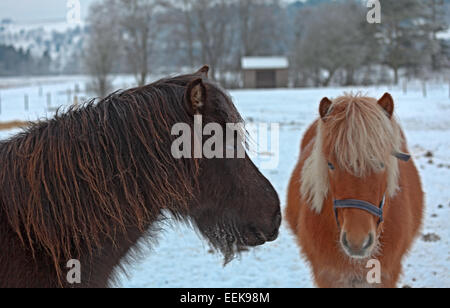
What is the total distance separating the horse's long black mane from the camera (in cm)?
158

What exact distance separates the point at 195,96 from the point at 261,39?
170 feet

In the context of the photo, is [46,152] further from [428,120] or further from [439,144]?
[428,120]

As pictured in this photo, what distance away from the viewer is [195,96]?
1.63 metres

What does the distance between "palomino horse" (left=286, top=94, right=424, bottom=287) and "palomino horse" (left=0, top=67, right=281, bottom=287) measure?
2.65 feet

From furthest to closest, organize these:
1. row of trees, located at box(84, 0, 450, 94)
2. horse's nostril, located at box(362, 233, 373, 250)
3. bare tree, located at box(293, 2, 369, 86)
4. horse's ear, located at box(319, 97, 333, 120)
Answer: bare tree, located at box(293, 2, 369, 86) → row of trees, located at box(84, 0, 450, 94) → horse's ear, located at box(319, 97, 333, 120) → horse's nostril, located at box(362, 233, 373, 250)

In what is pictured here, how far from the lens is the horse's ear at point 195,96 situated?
1598 mm

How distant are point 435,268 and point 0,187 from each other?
15.2 feet

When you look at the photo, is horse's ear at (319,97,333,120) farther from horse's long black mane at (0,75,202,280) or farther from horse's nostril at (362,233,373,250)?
horse's long black mane at (0,75,202,280)

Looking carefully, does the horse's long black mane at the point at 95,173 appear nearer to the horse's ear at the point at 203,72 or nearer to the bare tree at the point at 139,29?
the horse's ear at the point at 203,72

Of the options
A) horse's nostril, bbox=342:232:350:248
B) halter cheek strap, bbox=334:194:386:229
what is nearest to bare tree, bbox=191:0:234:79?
halter cheek strap, bbox=334:194:386:229

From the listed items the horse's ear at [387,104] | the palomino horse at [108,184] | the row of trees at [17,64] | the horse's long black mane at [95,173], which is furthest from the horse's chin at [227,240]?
the row of trees at [17,64]

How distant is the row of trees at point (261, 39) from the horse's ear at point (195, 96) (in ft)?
65.9
